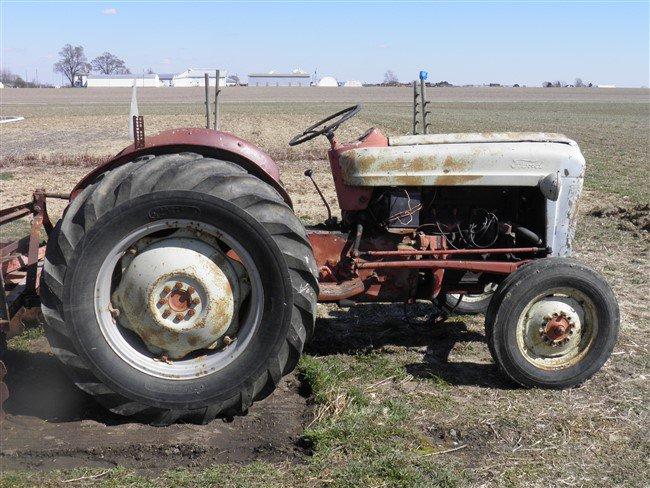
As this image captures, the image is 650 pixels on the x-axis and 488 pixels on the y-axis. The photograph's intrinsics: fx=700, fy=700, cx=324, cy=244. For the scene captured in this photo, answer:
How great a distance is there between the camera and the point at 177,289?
362 cm

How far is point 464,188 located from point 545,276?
2.62 feet

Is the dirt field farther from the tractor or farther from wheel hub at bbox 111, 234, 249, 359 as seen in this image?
wheel hub at bbox 111, 234, 249, 359

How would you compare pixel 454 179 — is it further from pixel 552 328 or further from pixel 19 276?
pixel 19 276

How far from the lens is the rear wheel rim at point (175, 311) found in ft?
11.7

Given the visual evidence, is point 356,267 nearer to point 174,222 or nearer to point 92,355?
point 174,222

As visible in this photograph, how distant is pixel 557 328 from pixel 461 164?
1134mm

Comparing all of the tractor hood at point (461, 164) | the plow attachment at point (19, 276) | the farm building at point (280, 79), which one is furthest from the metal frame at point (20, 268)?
the farm building at point (280, 79)

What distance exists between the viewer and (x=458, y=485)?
10.5 ft

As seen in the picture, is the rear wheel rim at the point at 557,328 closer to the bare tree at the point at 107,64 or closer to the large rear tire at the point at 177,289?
the large rear tire at the point at 177,289

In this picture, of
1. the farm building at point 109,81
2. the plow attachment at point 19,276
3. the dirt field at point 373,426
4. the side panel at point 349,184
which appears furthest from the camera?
the farm building at point 109,81

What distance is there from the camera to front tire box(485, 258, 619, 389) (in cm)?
411

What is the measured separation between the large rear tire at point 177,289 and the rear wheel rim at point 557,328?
1384 mm

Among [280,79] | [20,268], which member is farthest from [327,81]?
[20,268]

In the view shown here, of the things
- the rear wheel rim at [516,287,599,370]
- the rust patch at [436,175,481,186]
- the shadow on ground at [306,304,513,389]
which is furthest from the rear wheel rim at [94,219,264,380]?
the rear wheel rim at [516,287,599,370]
